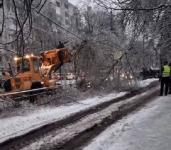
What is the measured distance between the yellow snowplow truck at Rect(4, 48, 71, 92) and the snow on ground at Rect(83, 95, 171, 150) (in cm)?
923

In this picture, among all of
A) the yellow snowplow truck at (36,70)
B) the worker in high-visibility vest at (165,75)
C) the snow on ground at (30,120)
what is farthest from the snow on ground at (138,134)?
the yellow snowplow truck at (36,70)

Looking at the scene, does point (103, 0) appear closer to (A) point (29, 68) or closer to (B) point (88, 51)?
(A) point (29, 68)

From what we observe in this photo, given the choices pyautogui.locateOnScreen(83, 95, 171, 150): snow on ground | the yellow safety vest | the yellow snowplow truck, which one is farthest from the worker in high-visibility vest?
pyautogui.locateOnScreen(83, 95, 171, 150): snow on ground

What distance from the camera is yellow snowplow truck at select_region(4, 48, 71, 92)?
23.9 m

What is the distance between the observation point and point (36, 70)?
2495 cm

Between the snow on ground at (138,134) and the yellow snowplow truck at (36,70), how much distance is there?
923cm

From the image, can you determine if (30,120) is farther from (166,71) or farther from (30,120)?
(166,71)

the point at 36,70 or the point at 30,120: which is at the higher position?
the point at 36,70

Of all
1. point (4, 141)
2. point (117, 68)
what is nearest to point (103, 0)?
point (4, 141)

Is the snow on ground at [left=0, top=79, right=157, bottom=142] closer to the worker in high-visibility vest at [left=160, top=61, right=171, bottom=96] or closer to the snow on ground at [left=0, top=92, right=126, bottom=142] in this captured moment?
the snow on ground at [left=0, top=92, right=126, bottom=142]

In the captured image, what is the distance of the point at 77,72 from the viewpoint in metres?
29.3

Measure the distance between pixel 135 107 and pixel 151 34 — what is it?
17.9 ft

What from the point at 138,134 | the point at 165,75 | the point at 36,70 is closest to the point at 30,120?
the point at 138,134

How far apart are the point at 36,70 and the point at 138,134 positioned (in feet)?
46.0
